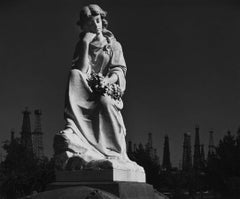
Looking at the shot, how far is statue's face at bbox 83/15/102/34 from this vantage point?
17.8 meters

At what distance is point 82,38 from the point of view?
17781mm

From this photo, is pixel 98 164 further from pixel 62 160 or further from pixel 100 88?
pixel 100 88

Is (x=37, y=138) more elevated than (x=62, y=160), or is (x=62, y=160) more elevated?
(x=37, y=138)

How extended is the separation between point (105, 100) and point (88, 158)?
1747 millimetres

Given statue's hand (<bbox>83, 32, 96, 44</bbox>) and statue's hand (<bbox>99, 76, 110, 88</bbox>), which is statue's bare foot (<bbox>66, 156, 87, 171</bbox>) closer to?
statue's hand (<bbox>99, 76, 110, 88</bbox>)

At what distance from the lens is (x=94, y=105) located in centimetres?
1681

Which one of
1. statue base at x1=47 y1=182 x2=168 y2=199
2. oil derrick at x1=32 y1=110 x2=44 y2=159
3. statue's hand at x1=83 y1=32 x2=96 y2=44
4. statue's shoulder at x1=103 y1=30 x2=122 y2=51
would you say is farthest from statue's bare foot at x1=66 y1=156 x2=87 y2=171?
oil derrick at x1=32 y1=110 x2=44 y2=159

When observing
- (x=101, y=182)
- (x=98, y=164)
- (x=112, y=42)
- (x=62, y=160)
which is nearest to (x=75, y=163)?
(x=62, y=160)

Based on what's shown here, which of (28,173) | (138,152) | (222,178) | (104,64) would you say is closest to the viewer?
(104,64)

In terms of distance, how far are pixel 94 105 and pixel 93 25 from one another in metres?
2.44

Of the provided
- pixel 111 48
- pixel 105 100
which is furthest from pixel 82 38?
pixel 105 100

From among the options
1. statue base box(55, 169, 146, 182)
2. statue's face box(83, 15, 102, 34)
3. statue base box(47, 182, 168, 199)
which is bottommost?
statue base box(47, 182, 168, 199)

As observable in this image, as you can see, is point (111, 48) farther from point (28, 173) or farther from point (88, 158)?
point (28, 173)

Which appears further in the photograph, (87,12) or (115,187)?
(87,12)
